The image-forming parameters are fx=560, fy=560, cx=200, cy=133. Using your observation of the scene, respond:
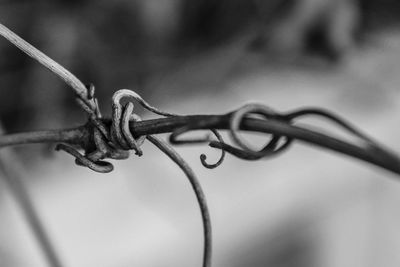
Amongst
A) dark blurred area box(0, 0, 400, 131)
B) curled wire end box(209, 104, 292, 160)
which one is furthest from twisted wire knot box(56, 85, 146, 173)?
dark blurred area box(0, 0, 400, 131)

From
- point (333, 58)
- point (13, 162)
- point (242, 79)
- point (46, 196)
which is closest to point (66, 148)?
point (13, 162)

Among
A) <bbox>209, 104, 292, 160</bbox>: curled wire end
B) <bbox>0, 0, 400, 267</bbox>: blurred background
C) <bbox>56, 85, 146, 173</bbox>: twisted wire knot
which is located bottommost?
<bbox>209, 104, 292, 160</bbox>: curled wire end

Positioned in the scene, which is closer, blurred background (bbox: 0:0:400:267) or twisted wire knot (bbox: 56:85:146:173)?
twisted wire knot (bbox: 56:85:146:173)

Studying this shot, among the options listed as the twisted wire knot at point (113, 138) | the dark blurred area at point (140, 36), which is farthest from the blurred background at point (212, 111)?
the twisted wire knot at point (113, 138)

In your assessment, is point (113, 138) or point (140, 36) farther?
point (140, 36)

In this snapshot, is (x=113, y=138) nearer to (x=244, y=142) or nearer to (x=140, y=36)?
(x=244, y=142)

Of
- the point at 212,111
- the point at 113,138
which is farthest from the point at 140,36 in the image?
the point at 113,138

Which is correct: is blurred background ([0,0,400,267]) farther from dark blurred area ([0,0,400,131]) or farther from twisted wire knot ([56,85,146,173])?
twisted wire knot ([56,85,146,173])

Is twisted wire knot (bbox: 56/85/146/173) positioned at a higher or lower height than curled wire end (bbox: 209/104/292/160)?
higher

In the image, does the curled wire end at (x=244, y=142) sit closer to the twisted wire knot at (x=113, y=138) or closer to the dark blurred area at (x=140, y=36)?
the twisted wire knot at (x=113, y=138)

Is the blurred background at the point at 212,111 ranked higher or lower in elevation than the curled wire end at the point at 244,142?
higher
